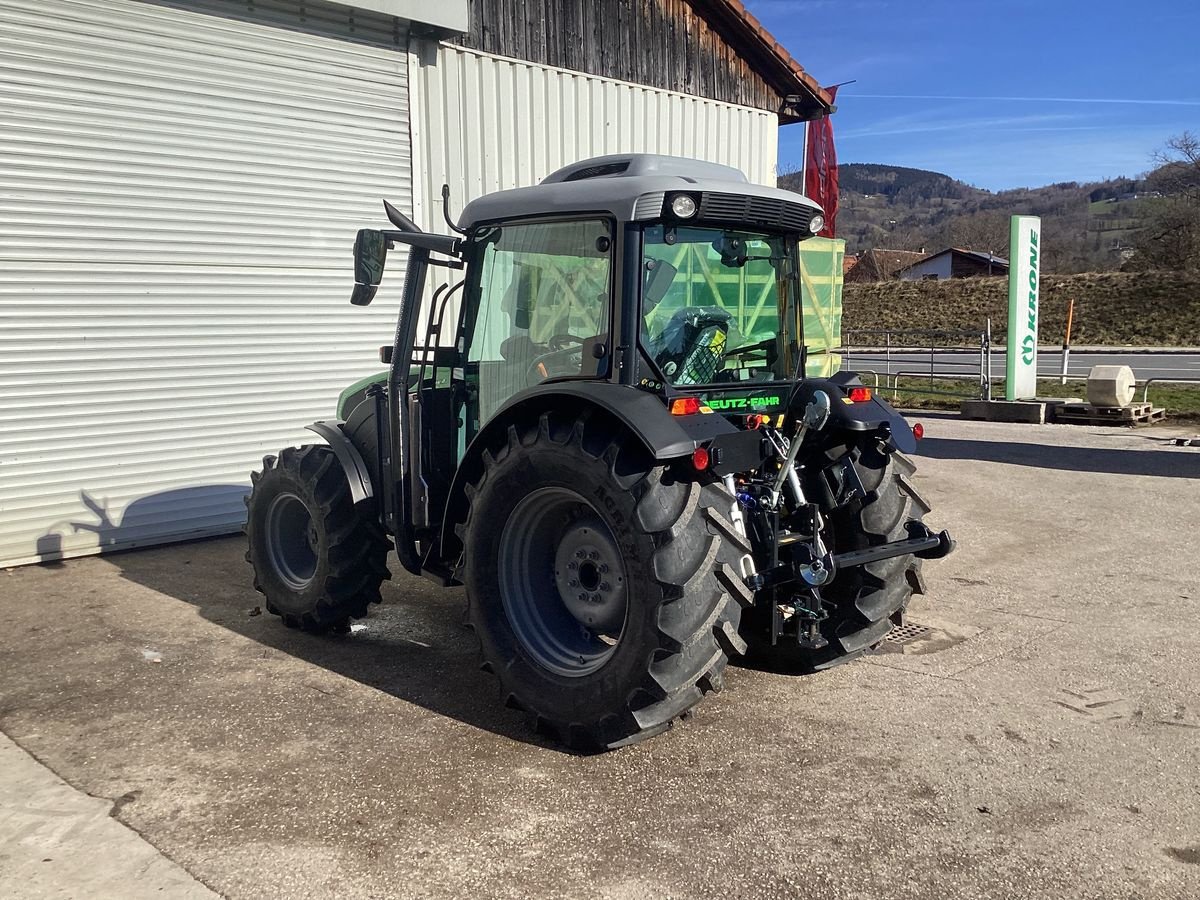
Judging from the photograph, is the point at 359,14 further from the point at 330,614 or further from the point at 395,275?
the point at 330,614

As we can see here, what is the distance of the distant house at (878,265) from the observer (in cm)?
6688

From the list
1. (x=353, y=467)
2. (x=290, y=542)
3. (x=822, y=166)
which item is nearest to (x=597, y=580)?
(x=353, y=467)

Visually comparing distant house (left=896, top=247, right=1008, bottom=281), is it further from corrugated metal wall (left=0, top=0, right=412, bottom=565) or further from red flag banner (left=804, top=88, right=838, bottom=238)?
corrugated metal wall (left=0, top=0, right=412, bottom=565)

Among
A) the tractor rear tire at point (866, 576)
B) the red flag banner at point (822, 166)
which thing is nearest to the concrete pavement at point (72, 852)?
the tractor rear tire at point (866, 576)

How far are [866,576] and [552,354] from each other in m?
1.78

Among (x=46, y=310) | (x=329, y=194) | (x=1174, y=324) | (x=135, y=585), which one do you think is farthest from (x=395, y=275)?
(x=1174, y=324)

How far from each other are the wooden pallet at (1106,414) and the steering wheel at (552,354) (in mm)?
12171

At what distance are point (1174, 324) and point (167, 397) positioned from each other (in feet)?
129

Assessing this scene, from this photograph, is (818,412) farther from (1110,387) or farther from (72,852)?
(1110,387)

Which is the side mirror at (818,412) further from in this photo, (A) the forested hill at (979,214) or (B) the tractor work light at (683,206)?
(A) the forested hill at (979,214)

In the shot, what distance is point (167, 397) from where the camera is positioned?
307 inches

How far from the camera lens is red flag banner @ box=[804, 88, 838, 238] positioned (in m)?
13.9

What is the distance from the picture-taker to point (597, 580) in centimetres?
414

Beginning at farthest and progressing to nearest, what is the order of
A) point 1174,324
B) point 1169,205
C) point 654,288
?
1. point 1169,205
2. point 1174,324
3. point 654,288
